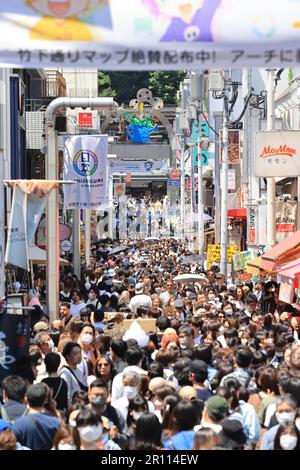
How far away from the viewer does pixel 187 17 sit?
26.0 feet

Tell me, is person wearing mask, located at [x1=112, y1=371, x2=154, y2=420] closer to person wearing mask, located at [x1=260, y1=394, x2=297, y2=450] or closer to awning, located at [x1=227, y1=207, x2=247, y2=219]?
person wearing mask, located at [x1=260, y1=394, x2=297, y2=450]

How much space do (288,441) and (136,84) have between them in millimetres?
96692

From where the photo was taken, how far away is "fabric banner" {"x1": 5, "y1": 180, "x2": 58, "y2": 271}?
1446cm

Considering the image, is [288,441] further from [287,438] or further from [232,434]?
[232,434]

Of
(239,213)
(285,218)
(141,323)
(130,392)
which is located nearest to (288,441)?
(130,392)

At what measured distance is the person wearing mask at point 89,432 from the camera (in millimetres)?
7797

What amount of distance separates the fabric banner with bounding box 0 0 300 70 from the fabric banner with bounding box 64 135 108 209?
17.7m

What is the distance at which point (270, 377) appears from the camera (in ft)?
33.1

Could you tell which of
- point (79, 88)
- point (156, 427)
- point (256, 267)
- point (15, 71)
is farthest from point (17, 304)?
point (79, 88)

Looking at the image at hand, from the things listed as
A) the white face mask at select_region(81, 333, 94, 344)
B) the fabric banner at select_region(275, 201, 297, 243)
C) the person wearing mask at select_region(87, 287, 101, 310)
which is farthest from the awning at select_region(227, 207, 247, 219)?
the white face mask at select_region(81, 333, 94, 344)

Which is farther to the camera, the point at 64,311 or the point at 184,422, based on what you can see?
the point at 64,311

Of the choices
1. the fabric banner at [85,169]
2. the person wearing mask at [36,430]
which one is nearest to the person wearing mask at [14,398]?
the person wearing mask at [36,430]

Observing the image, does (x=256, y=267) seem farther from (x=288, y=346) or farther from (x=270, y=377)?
(x=270, y=377)

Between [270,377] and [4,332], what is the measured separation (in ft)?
10.1
